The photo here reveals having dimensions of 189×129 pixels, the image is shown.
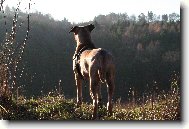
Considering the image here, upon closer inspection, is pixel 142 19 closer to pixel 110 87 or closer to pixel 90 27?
pixel 90 27

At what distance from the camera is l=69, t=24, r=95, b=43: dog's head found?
525 centimetres

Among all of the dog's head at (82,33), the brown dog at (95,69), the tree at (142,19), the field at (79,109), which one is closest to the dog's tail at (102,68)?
the brown dog at (95,69)

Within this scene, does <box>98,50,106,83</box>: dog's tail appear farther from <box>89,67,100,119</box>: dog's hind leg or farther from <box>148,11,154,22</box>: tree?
<box>148,11,154,22</box>: tree

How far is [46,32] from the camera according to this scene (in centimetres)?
559

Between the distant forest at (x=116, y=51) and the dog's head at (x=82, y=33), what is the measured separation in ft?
0.19

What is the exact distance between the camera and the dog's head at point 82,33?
17.2ft

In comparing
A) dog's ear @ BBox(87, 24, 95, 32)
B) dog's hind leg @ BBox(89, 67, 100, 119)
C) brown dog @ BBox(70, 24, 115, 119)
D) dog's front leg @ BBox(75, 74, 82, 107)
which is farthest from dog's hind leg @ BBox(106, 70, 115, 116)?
dog's ear @ BBox(87, 24, 95, 32)

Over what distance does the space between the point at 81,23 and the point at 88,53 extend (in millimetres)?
288

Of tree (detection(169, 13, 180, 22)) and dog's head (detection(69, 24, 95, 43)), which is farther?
dog's head (detection(69, 24, 95, 43))

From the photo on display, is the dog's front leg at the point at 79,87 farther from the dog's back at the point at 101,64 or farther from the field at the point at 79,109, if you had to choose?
the dog's back at the point at 101,64

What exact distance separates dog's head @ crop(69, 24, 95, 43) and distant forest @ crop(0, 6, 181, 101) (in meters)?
0.06

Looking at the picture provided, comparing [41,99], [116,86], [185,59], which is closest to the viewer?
[185,59]

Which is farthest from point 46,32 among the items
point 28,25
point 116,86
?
point 116,86

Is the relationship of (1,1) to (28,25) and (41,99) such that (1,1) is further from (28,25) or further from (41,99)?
(41,99)
